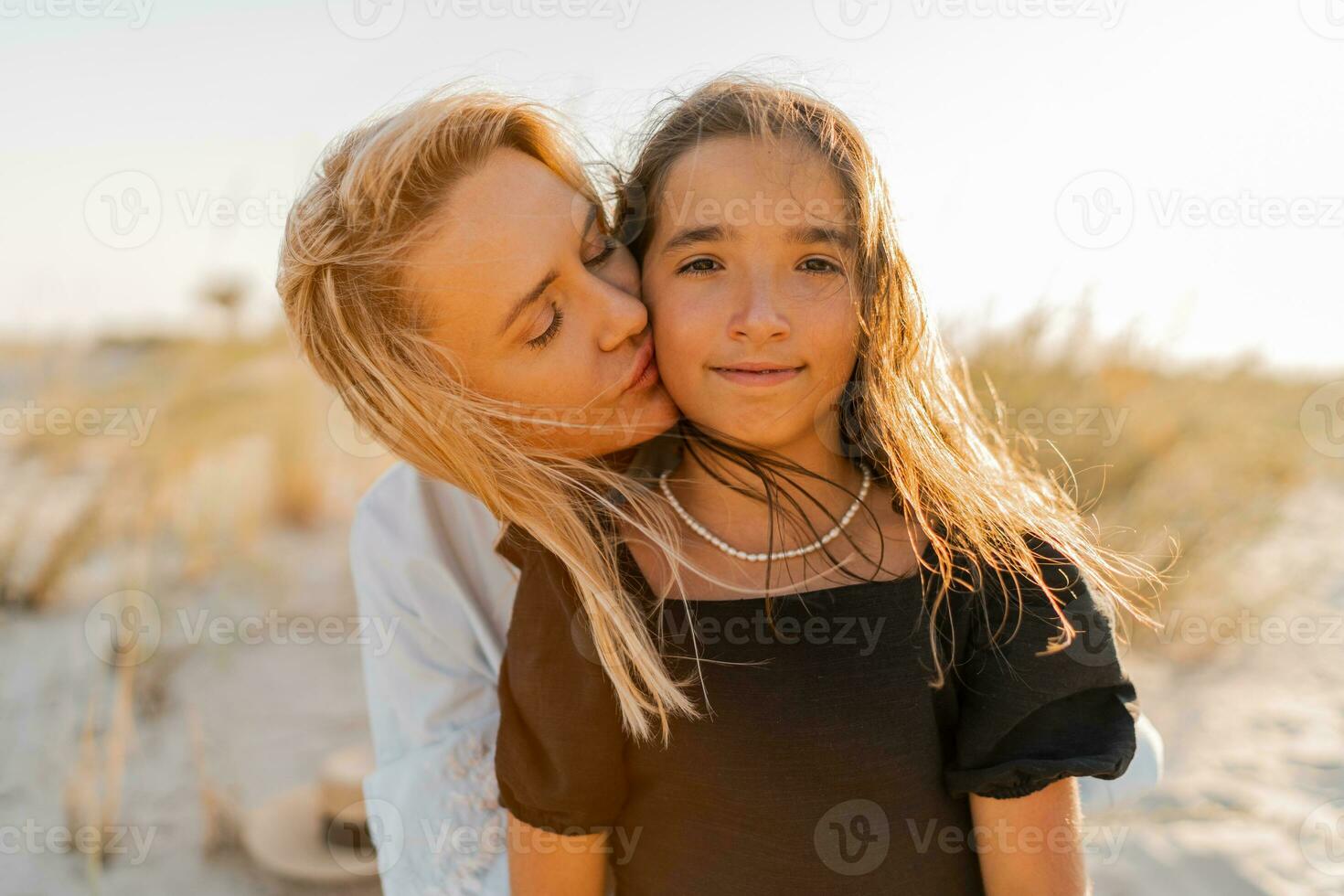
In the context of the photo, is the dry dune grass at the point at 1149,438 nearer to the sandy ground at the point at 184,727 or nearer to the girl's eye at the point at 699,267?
the girl's eye at the point at 699,267

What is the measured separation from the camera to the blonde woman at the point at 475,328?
70.0 inches

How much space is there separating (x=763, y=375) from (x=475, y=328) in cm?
58

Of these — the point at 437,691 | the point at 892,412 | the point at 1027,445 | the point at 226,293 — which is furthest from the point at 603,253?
the point at 226,293

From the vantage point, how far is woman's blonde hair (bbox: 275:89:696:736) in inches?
70.5

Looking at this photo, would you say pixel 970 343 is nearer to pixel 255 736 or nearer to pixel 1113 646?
pixel 1113 646

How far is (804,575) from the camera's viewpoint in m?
1.76

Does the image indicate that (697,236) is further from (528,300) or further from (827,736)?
(827,736)

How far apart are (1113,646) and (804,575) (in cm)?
58

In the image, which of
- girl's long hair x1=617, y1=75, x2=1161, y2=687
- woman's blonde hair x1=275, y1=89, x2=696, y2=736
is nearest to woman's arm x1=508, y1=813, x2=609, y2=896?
woman's blonde hair x1=275, y1=89, x2=696, y2=736

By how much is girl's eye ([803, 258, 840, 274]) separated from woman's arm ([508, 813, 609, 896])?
116 cm

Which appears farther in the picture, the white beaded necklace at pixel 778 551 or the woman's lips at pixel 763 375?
the white beaded necklace at pixel 778 551

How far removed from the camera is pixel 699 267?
5.78 feet

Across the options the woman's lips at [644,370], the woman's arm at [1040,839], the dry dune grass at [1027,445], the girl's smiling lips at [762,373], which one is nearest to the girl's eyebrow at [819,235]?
the girl's smiling lips at [762,373]

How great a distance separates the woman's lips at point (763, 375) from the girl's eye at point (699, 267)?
0.21m
